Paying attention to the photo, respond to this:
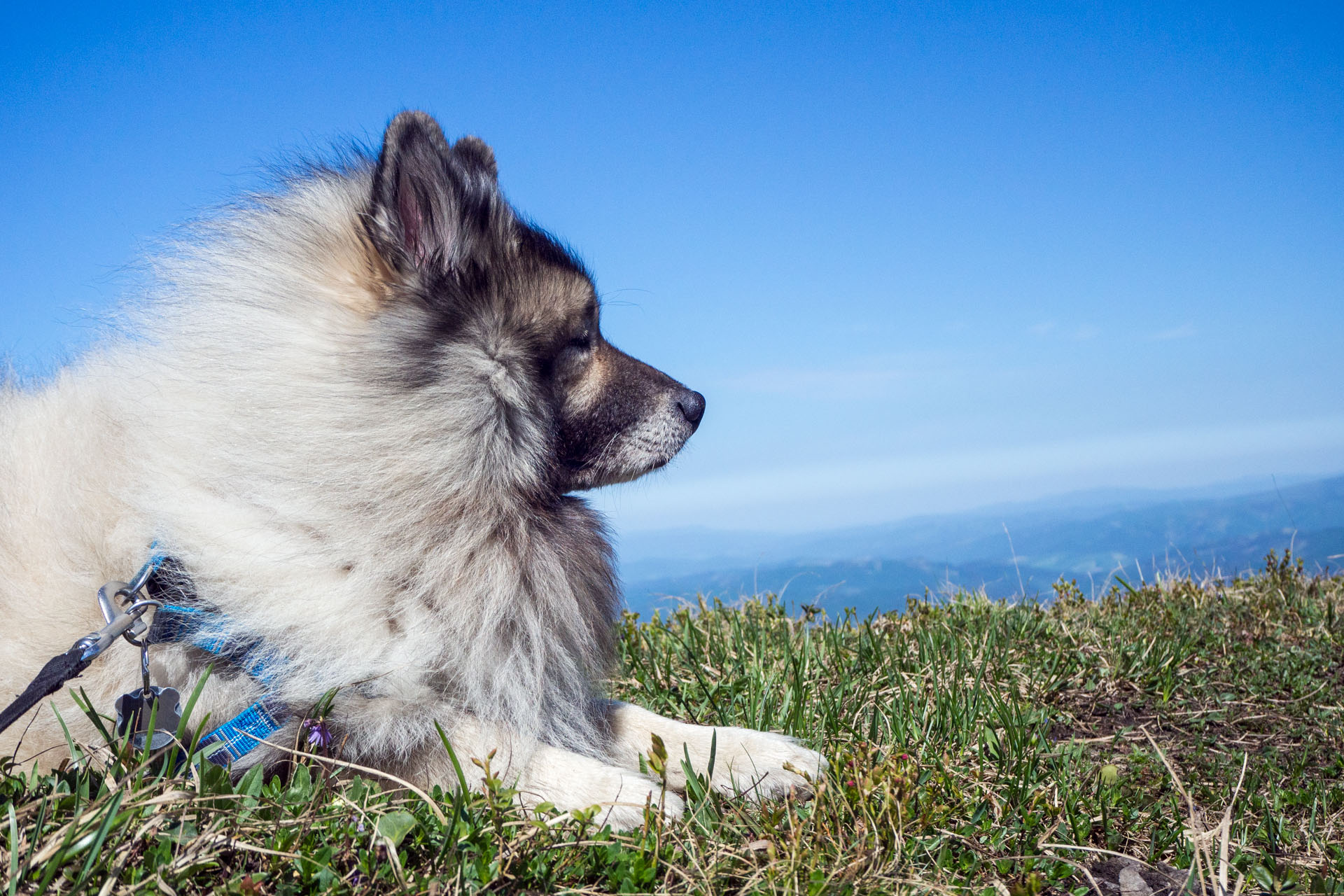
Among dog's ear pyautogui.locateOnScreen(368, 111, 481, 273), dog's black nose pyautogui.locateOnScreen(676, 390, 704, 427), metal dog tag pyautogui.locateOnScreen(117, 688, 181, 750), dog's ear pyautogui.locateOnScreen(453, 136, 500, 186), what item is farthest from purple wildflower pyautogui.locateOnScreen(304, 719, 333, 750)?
dog's ear pyautogui.locateOnScreen(453, 136, 500, 186)

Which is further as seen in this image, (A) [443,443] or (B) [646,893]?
(A) [443,443]

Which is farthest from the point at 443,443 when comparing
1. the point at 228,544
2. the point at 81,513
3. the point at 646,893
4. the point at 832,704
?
the point at 832,704

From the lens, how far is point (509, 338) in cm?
276

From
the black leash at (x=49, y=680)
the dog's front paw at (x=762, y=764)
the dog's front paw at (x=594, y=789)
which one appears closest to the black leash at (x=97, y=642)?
the black leash at (x=49, y=680)

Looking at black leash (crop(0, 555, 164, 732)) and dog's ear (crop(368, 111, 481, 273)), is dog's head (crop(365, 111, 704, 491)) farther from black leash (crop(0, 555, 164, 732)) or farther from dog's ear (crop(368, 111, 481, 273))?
black leash (crop(0, 555, 164, 732))

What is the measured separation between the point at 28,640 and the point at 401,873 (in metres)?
1.40

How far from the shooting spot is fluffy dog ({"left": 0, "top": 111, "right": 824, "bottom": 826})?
2285 millimetres

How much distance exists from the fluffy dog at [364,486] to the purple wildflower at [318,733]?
0.16 ft

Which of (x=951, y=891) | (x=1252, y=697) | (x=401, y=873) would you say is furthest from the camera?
(x=1252, y=697)

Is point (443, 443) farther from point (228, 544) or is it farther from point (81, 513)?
point (81, 513)

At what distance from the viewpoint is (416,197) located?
2619 mm

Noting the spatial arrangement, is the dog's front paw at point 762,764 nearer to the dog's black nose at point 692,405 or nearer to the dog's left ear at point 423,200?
the dog's black nose at point 692,405

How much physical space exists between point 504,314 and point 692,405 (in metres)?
0.90

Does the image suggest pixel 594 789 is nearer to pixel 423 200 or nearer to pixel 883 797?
pixel 883 797
